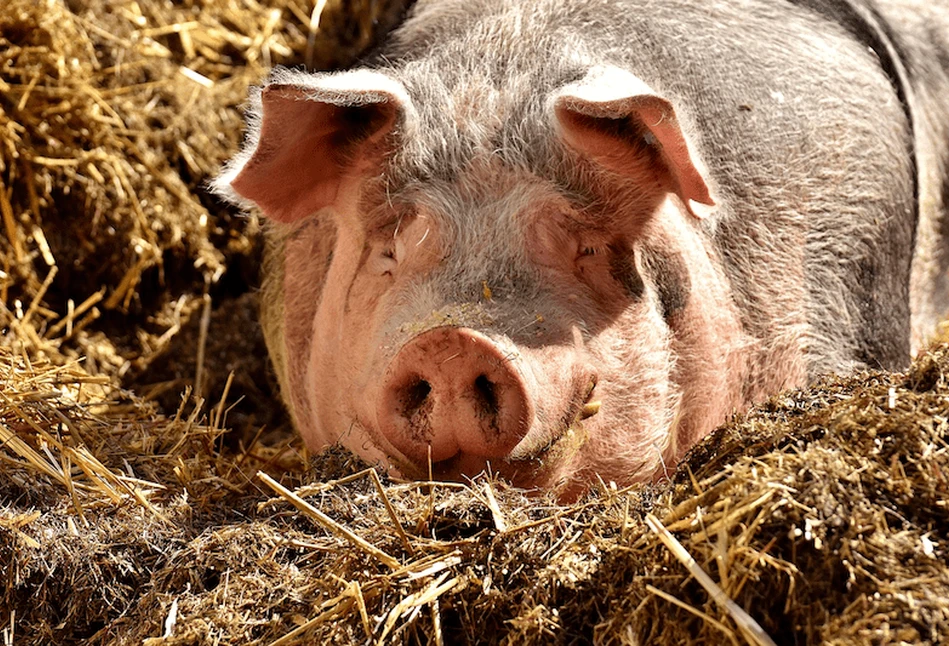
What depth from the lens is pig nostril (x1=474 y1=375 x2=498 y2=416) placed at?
9.50 feet

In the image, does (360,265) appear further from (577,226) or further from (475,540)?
(475,540)

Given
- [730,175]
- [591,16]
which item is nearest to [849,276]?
[730,175]

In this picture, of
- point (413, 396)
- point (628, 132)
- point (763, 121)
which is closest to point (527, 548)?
point (413, 396)

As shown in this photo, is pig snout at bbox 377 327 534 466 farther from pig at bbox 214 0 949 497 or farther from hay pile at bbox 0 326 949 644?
hay pile at bbox 0 326 949 644

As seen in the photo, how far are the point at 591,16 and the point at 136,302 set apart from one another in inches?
98.2

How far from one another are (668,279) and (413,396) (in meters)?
0.93

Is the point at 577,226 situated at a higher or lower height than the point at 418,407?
higher

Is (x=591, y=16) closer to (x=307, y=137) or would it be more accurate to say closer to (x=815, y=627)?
(x=307, y=137)

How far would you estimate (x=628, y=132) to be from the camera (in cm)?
325

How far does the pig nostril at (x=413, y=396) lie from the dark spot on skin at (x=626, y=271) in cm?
68

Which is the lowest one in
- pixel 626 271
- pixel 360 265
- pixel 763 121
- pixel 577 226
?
pixel 360 265

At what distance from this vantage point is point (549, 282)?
3197 mm

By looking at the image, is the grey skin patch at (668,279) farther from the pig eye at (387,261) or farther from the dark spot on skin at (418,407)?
the dark spot on skin at (418,407)

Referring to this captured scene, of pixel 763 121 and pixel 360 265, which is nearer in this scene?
pixel 360 265
